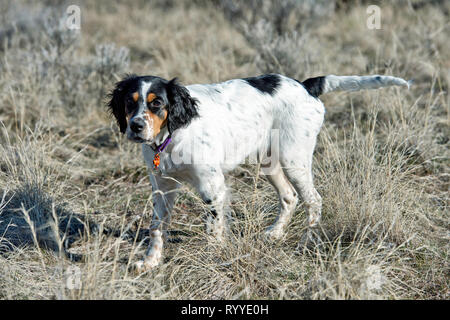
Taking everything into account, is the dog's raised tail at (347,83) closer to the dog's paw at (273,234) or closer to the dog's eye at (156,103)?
the dog's paw at (273,234)

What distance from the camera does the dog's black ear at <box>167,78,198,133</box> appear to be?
9.94 feet

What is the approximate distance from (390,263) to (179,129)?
1455mm

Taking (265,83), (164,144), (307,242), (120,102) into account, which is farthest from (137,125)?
(307,242)

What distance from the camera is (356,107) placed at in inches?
218

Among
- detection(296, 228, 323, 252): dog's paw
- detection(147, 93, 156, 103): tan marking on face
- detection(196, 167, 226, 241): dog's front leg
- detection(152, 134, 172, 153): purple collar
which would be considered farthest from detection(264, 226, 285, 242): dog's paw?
detection(147, 93, 156, 103): tan marking on face

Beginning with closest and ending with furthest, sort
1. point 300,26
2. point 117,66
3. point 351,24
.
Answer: point 117,66
point 300,26
point 351,24

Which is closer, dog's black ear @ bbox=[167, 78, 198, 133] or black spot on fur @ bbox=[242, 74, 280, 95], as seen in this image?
Result: dog's black ear @ bbox=[167, 78, 198, 133]

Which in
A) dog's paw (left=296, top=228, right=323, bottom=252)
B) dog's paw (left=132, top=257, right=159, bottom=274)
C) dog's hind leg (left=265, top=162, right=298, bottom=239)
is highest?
dog's hind leg (left=265, top=162, right=298, bottom=239)

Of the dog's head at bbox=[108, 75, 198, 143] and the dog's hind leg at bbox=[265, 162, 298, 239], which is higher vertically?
the dog's head at bbox=[108, 75, 198, 143]

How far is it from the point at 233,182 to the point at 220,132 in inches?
44.0

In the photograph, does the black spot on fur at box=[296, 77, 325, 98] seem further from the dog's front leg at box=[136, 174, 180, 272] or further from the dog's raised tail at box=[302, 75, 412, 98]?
the dog's front leg at box=[136, 174, 180, 272]

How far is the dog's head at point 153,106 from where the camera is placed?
2903 mm
